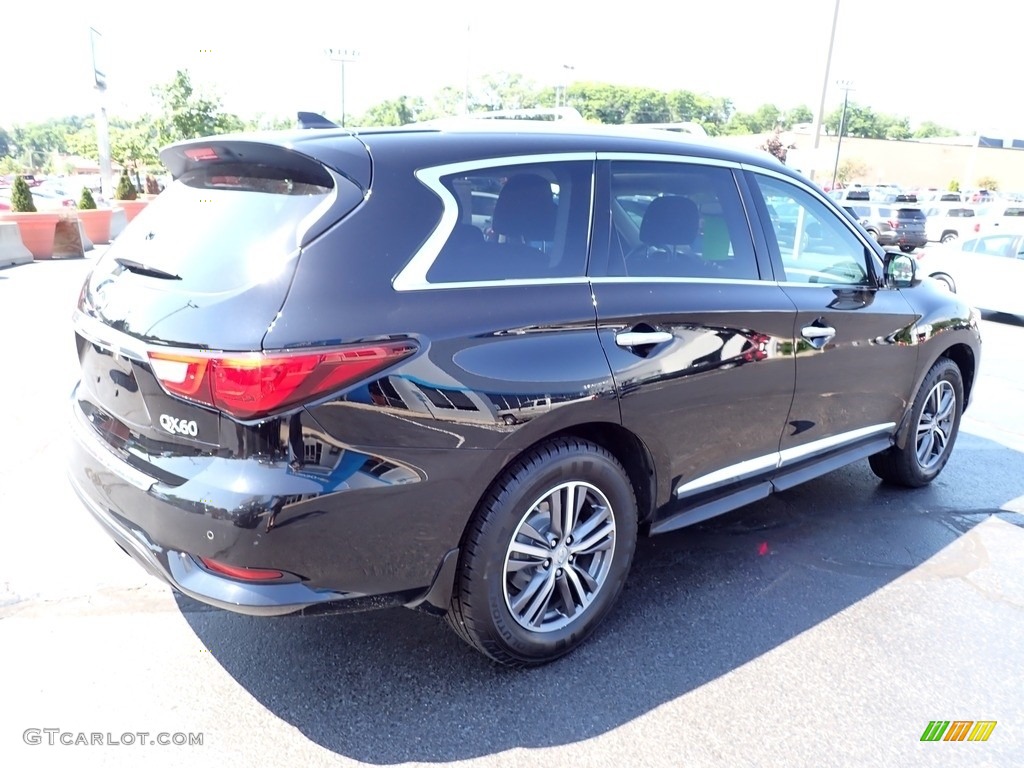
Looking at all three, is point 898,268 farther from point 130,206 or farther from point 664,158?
point 130,206

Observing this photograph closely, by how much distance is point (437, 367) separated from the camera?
8.20 ft

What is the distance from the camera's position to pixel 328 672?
298 cm

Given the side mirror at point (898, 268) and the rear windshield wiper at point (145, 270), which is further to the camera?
the side mirror at point (898, 268)

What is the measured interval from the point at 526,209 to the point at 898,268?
2502 millimetres

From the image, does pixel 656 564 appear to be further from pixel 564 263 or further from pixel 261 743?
pixel 261 743

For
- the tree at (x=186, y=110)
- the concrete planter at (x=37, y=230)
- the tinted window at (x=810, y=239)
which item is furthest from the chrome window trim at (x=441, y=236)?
the tree at (x=186, y=110)

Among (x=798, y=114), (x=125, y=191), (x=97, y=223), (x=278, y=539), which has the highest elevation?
(x=798, y=114)

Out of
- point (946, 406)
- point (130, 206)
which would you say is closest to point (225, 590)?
point (946, 406)

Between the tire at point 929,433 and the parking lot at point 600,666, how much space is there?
1.71ft

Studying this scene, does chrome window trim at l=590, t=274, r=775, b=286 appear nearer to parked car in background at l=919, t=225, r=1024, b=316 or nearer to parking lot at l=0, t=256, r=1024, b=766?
parking lot at l=0, t=256, r=1024, b=766

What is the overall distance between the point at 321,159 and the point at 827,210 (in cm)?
279

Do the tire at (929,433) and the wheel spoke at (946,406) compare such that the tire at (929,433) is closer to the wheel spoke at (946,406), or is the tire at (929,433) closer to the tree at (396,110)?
the wheel spoke at (946,406)

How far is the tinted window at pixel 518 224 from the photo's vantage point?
271 cm

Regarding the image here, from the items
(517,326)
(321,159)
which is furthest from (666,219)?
(321,159)
